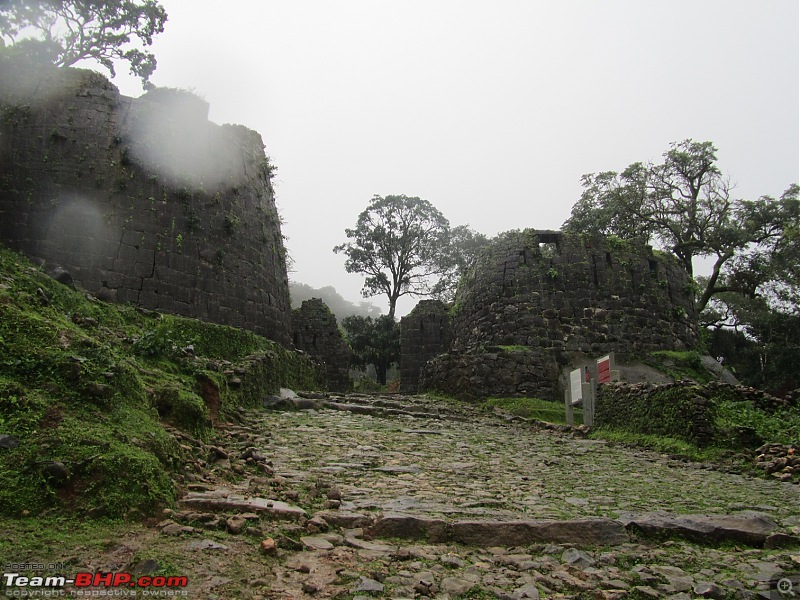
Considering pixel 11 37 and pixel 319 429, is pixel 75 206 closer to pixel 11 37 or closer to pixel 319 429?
pixel 319 429

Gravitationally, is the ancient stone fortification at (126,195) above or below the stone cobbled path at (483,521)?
above

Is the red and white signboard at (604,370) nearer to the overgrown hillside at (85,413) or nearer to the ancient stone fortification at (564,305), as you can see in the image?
the ancient stone fortification at (564,305)

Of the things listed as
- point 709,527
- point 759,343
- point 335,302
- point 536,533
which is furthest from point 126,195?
point 335,302

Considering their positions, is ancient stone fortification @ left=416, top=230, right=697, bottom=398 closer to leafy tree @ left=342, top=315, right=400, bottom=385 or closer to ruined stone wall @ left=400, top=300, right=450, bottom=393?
ruined stone wall @ left=400, top=300, right=450, bottom=393

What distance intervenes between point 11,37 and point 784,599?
28181mm

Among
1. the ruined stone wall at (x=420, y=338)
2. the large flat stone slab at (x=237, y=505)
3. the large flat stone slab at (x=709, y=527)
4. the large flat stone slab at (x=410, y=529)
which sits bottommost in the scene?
the large flat stone slab at (x=709, y=527)

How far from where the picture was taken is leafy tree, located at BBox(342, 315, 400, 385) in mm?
30953

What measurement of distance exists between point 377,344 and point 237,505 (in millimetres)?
27140

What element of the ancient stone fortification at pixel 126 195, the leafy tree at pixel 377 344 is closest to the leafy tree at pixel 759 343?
the leafy tree at pixel 377 344

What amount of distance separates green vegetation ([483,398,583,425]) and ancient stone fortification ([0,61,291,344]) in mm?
6526

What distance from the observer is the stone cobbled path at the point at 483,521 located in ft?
10.6

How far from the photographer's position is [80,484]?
352 centimetres

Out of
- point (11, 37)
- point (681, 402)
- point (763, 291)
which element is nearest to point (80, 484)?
point (681, 402)

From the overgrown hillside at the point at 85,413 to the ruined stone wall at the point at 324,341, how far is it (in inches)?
554
